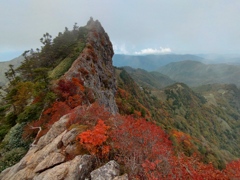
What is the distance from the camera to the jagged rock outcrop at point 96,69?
41250 millimetres

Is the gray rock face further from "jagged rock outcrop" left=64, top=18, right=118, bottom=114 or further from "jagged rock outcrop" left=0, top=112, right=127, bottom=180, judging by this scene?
"jagged rock outcrop" left=64, top=18, right=118, bottom=114

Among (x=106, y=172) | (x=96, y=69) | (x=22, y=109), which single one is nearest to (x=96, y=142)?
(x=106, y=172)

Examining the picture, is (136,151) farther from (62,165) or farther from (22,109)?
(22,109)

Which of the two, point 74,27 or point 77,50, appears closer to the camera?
point 77,50

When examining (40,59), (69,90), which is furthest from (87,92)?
(40,59)

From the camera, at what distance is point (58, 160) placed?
12.4 meters

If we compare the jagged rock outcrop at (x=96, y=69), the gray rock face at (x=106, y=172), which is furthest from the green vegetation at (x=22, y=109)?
the gray rock face at (x=106, y=172)

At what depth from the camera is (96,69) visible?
54344mm

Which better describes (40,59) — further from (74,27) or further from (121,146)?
(121,146)

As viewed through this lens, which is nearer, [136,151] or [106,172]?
[106,172]

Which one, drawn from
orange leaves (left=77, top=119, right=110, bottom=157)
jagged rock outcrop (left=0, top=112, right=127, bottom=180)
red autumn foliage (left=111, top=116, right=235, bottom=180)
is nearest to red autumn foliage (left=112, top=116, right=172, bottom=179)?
red autumn foliage (left=111, top=116, right=235, bottom=180)

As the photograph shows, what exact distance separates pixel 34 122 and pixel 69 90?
26.1 feet

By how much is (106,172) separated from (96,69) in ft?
152

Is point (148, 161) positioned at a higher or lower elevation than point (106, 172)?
higher
